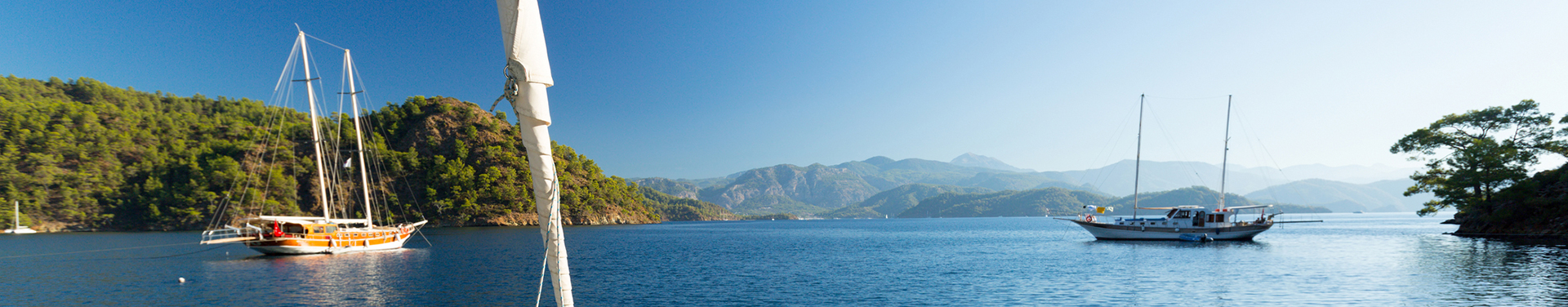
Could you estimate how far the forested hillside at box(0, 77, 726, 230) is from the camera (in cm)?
10506

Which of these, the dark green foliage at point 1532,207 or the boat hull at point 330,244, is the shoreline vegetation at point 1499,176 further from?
the boat hull at point 330,244

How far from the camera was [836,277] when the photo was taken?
35312mm

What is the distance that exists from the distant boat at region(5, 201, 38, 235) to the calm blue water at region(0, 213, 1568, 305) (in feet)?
195

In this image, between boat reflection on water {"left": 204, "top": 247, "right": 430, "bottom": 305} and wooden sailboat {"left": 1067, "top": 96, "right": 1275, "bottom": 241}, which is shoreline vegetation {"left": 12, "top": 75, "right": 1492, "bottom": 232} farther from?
wooden sailboat {"left": 1067, "top": 96, "right": 1275, "bottom": 241}

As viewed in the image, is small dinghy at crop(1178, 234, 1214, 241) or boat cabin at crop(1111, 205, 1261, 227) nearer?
small dinghy at crop(1178, 234, 1214, 241)

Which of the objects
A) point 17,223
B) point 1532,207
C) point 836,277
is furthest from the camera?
point 17,223

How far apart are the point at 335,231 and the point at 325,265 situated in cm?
1065

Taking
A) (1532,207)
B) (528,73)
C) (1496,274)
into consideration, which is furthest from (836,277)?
(1532,207)

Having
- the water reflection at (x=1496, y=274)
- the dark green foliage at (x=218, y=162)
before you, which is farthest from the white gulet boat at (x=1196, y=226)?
the dark green foliage at (x=218, y=162)

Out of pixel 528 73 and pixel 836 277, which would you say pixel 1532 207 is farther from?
pixel 528 73

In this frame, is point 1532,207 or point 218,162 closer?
point 1532,207

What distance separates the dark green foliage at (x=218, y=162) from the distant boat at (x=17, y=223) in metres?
1.59

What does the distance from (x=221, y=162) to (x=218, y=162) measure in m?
0.62

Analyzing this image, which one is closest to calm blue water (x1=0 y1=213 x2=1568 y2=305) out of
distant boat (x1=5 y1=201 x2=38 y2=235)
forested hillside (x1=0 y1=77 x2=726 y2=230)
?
forested hillside (x1=0 y1=77 x2=726 y2=230)
